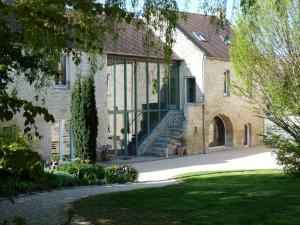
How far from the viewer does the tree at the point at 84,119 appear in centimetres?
1975

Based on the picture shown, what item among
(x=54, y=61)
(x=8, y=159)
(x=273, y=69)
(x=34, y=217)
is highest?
(x=273, y=69)

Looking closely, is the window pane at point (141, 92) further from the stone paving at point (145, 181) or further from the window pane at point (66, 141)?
the window pane at point (66, 141)

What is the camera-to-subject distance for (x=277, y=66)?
1532 cm

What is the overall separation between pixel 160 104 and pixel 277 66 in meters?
11.9

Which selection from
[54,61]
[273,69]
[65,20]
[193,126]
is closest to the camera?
[65,20]

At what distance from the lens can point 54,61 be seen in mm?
5949

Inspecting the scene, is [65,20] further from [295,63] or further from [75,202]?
[295,63]

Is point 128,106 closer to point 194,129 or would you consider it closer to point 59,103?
point 194,129

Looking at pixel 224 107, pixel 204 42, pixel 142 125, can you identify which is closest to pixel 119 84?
pixel 142 125

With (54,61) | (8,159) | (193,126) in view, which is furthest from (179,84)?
(8,159)

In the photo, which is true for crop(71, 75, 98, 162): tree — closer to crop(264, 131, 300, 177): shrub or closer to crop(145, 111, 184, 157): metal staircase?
crop(145, 111, 184, 157): metal staircase

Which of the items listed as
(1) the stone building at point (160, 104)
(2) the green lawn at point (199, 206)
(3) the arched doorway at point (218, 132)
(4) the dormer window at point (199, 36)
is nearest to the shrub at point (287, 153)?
(2) the green lawn at point (199, 206)

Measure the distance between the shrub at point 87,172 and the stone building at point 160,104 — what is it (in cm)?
604

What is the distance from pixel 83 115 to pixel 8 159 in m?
16.4
